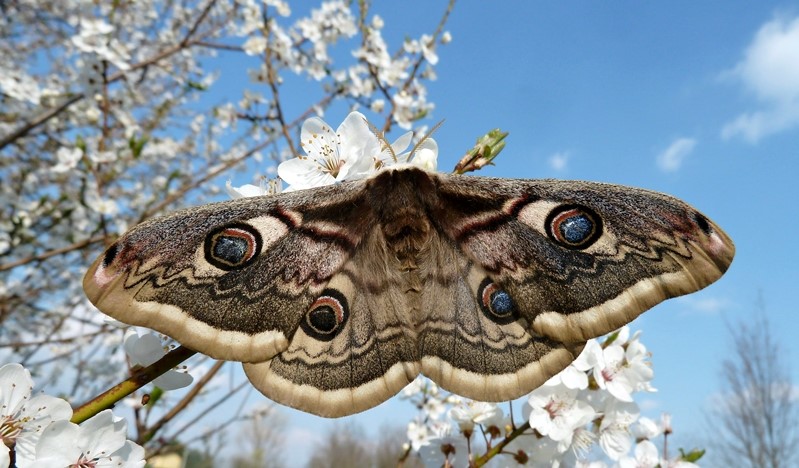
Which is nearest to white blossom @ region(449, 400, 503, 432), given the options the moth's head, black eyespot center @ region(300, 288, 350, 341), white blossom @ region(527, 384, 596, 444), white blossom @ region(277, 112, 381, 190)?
white blossom @ region(527, 384, 596, 444)

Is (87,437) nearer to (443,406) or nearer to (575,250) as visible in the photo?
(575,250)

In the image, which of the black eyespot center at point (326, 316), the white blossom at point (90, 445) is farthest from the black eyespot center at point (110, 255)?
the black eyespot center at point (326, 316)

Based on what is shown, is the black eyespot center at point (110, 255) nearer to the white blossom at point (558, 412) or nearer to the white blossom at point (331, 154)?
the white blossom at point (331, 154)

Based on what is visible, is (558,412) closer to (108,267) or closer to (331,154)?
(331,154)

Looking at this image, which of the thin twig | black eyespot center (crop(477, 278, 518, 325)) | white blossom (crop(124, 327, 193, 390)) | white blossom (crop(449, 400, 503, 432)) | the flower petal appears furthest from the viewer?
white blossom (crop(449, 400, 503, 432))

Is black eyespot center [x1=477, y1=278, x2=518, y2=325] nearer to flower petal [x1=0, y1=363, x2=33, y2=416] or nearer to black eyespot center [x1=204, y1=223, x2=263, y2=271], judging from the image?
black eyespot center [x1=204, y1=223, x2=263, y2=271]

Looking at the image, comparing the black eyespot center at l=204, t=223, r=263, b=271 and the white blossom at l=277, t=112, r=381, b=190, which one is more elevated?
the white blossom at l=277, t=112, r=381, b=190

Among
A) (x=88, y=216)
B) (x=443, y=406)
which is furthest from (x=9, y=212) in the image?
(x=443, y=406)
